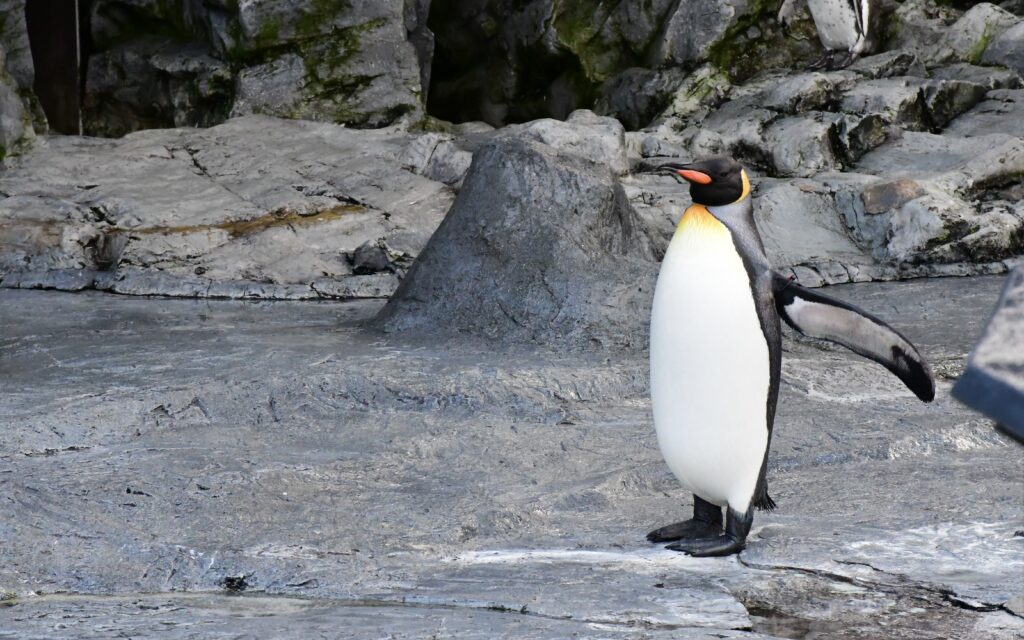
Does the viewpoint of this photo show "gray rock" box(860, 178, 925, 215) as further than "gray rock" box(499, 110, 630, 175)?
No

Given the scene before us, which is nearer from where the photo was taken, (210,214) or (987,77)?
(210,214)

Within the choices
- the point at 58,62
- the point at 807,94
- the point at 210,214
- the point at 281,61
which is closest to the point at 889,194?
the point at 807,94

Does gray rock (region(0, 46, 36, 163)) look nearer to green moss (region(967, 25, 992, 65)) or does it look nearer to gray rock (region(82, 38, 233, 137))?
gray rock (region(82, 38, 233, 137))

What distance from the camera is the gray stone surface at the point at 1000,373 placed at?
116 cm

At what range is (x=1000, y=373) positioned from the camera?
3.83ft

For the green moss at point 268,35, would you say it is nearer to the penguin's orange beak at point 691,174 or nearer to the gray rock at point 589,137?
the gray rock at point 589,137

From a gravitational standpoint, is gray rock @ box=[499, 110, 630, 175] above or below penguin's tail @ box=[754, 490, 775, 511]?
above

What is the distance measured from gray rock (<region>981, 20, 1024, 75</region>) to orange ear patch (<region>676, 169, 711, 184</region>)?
7381 millimetres

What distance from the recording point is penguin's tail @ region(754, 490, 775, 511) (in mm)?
3500

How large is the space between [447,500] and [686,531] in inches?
27.3

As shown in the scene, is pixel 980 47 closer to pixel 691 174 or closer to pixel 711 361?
pixel 691 174

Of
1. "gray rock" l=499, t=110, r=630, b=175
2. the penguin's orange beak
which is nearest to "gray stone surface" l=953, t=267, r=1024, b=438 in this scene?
the penguin's orange beak

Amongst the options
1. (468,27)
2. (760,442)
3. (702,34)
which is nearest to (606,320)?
(760,442)

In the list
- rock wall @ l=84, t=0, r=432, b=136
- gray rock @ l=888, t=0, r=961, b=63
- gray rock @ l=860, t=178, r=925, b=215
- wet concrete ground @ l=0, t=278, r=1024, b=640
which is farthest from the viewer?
gray rock @ l=888, t=0, r=961, b=63
